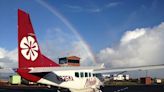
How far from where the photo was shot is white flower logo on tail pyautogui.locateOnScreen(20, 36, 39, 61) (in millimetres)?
27609

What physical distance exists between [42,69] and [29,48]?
133 inches

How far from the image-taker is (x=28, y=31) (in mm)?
28594

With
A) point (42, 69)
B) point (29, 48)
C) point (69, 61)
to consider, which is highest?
point (69, 61)

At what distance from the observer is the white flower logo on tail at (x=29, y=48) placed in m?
27.6

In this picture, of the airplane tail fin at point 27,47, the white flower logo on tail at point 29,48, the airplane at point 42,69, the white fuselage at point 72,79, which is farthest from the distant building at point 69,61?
the white flower logo on tail at point 29,48

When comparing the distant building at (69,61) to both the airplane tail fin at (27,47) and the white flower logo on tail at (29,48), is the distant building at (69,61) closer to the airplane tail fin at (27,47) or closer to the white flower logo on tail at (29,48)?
the airplane tail fin at (27,47)

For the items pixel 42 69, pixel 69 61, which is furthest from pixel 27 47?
pixel 69 61

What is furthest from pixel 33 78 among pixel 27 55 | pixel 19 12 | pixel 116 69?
pixel 116 69

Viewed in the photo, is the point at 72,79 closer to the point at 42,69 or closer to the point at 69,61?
the point at 42,69

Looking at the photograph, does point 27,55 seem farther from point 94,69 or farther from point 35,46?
point 94,69

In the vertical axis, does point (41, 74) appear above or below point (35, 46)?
below

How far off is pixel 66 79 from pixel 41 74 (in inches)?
114

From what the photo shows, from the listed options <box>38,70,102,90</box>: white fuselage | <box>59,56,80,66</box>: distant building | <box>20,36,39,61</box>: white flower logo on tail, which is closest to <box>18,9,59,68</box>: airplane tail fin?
<box>20,36,39,61</box>: white flower logo on tail

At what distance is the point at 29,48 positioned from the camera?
2831 cm
